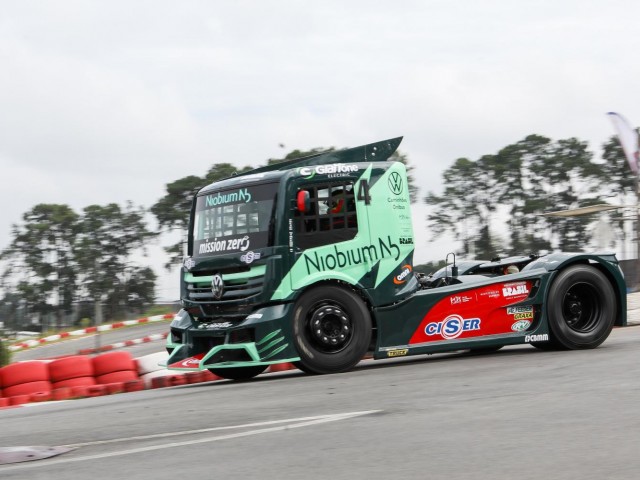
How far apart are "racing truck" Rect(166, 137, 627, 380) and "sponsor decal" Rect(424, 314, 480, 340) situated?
0.01 m

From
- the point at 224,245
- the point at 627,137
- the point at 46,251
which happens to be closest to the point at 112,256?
the point at 46,251

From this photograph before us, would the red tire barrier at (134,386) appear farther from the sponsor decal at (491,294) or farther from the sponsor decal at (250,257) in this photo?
the sponsor decal at (491,294)

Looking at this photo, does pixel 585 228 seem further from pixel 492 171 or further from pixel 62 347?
pixel 62 347

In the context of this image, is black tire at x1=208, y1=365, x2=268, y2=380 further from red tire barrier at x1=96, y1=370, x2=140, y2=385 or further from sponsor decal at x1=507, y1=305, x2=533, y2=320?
sponsor decal at x1=507, y1=305, x2=533, y2=320

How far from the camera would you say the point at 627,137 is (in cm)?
2883

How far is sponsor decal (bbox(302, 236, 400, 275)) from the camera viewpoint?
11.1 m

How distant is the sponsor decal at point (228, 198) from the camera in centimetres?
1148

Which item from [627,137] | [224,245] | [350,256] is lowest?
[350,256]

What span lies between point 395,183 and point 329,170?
91cm

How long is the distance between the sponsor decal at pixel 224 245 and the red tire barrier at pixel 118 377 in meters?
2.84

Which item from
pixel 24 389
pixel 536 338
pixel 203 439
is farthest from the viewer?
pixel 24 389

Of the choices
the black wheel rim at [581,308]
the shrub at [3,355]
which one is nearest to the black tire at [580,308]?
the black wheel rim at [581,308]

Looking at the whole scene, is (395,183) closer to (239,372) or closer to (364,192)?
(364,192)

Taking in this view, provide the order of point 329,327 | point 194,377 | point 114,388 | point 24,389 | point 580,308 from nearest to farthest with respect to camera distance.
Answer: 1. point 329,327
2. point 580,308
3. point 114,388
4. point 24,389
5. point 194,377
